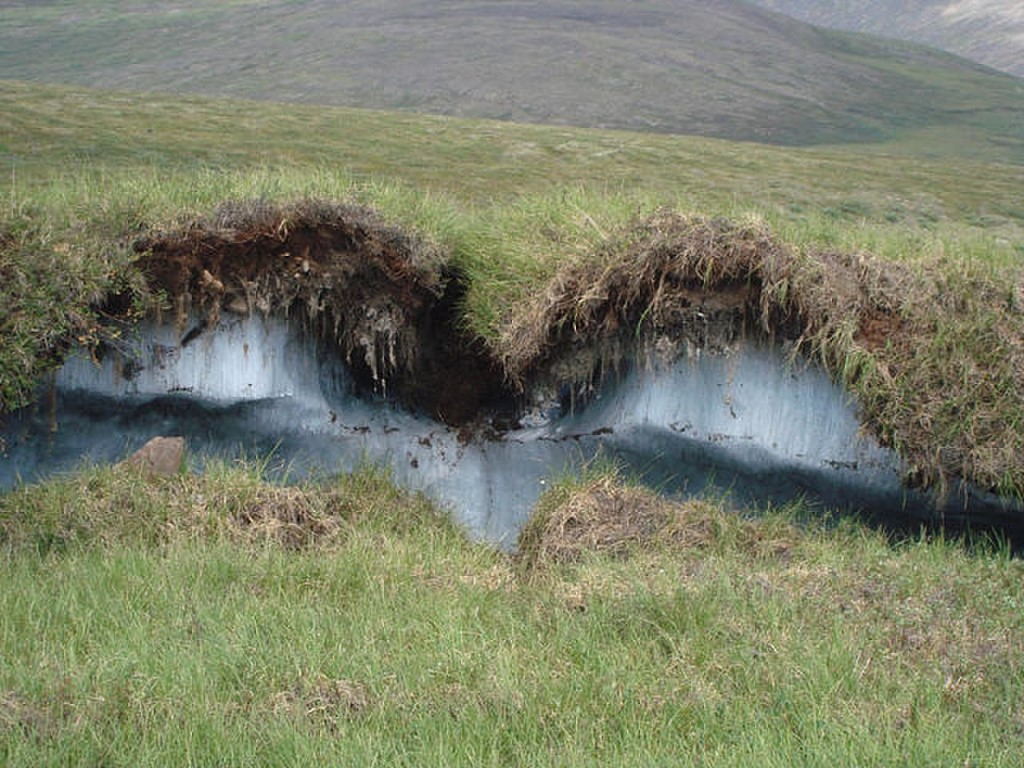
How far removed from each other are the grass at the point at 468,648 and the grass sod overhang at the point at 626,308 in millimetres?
1122

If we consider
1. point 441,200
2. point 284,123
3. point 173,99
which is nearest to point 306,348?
point 441,200

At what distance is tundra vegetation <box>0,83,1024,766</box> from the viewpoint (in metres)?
4.25

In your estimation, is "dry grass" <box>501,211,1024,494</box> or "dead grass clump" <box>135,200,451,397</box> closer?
"dry grass" <box>501,211,1024,494</box>

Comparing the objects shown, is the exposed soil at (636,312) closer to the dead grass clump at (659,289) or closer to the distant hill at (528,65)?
the dead grass clump at (659,289)

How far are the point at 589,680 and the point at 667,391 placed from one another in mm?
4425

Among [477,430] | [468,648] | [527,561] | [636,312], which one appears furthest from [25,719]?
[477,430]

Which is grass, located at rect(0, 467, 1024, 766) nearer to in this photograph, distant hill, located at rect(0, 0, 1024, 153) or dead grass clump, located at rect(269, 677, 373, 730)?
dead grass clump, located at rect(269, 677, 373, 730)

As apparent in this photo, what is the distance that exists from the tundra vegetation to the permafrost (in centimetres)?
32

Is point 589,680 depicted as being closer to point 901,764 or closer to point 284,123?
point 901,764

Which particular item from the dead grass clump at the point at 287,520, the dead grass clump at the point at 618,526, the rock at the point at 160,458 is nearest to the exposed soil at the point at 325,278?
the rock at the point at 160,458

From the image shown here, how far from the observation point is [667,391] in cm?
884

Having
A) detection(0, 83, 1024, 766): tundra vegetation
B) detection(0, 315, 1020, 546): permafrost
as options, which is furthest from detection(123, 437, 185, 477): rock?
detection(0, 315, 1020, 546): permafrost

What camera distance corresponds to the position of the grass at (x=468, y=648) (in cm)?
411

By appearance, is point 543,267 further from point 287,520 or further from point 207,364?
point 287,520
